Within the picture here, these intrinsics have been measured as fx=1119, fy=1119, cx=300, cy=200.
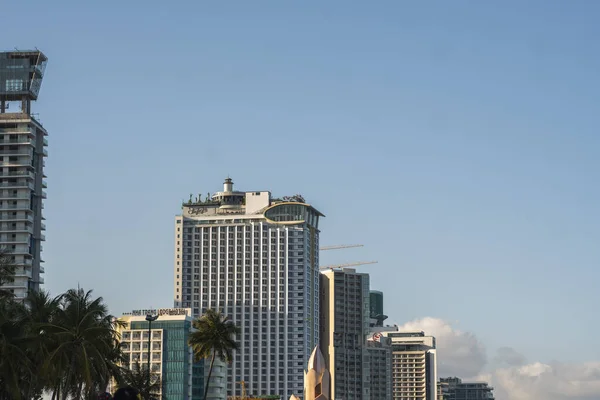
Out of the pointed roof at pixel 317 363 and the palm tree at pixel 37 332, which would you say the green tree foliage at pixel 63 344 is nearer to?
the palm tree at pixel 37 332

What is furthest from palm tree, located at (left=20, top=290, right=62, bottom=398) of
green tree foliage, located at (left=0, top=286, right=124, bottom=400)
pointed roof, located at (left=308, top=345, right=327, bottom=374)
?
pointed roof, located at (left=308, top=345, right=327, bottom=374)

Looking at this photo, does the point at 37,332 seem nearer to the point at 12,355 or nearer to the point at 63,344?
the point at 63,344

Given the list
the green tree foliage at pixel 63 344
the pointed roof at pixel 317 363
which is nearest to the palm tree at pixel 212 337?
the pointed roof at pixel 317 363

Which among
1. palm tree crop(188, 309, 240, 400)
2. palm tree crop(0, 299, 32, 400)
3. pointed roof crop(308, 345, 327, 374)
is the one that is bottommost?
palm tree crop(0, 299, 32, 400)

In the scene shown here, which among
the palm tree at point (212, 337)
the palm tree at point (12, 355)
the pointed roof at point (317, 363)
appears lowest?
the palm tree at point (12, 355)

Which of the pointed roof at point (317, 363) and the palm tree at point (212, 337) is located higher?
the palm tree at point (212, 337)

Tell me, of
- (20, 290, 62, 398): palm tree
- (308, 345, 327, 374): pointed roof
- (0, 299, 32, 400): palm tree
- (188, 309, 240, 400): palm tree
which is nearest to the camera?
(0, 299, 32, 400): palm tree

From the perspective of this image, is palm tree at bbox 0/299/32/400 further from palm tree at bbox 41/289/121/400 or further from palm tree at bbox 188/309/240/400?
palm tree at bbox 188/309/240/400

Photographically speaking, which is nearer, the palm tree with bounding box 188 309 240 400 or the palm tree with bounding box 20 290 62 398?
the palm tree with bounding box 20 290 62 398

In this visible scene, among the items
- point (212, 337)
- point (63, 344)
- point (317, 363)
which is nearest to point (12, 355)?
point (63, 344)

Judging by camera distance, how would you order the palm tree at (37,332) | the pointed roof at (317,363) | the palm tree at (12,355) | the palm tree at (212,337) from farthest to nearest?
the pointed roof at (317,363), the palm tree at (212,337), the palm tree at (37,332), the palm tree at (12,355)

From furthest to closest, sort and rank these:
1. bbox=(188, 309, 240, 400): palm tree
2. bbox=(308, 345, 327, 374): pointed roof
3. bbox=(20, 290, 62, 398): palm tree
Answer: bbox=(308, 345, 327, 374): pointed roof → bbox=(188, 309, 240, 400): palm tree → bbox=(20, 290, 62, 398): palm tree

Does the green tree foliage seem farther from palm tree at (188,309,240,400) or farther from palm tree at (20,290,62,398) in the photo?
palm tree at (188,309,240,400)

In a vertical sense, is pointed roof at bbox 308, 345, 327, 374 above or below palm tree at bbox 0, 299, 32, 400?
above
